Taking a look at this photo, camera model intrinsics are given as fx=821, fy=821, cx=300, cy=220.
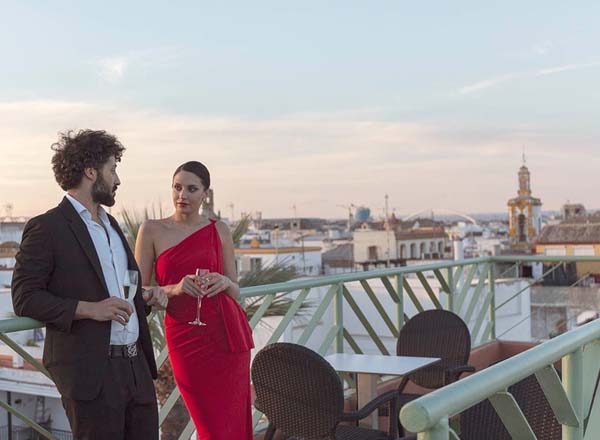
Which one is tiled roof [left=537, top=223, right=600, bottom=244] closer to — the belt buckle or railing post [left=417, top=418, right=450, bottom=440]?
the belt buckle

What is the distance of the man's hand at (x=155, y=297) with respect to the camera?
115 inches

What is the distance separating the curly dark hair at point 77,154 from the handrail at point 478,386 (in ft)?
4.57

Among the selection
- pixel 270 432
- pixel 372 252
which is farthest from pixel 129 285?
pixel 372 252

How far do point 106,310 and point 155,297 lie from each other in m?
0.53

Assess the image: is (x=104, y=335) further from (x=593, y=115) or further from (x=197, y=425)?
(x=593, y=115)

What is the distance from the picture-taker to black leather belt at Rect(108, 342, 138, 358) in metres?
2.51

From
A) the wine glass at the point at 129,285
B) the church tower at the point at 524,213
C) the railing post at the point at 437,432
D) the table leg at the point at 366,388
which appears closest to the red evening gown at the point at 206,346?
the wine glass at the point at 129,285

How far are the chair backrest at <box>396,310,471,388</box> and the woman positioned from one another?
182 cm

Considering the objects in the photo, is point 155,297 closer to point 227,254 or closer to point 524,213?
point 227,254

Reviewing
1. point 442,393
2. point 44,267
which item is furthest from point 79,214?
point 442,393

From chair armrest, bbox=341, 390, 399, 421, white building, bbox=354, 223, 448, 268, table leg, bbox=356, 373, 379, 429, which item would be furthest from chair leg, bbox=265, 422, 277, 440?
white building, bbox=354, 223, 448, 268

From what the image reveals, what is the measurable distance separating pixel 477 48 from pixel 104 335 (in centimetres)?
1772

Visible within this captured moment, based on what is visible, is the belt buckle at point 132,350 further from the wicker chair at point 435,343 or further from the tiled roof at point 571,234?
the tiled roof at point 571,234

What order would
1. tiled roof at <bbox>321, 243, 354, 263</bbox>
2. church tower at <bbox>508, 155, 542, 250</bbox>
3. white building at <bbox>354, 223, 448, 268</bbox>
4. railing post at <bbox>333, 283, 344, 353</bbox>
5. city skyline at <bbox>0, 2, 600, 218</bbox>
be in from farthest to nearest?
church tower at <bbox>508, 155, 542, 250</bbox> → tiled roof at <bbox>321, 243, 354, 263</bbox> → white building at <bbox>354, 223, 448, 268</bbox> → city skyline at <bbox>0, 2, 600, 218</bbox> → railing post at <bbox>333, 283, 344, 353</bbox>
